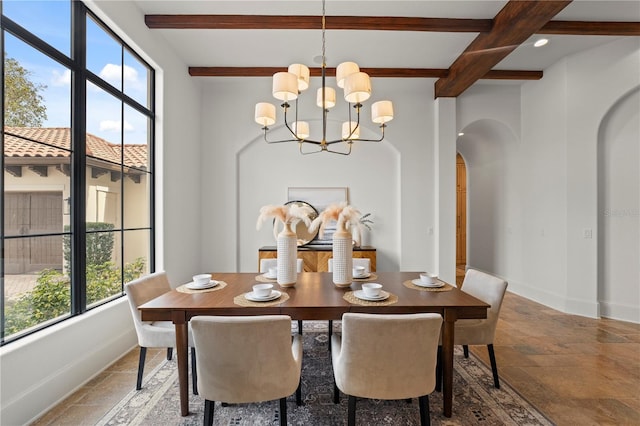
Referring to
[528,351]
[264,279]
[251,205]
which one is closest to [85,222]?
[264,279]

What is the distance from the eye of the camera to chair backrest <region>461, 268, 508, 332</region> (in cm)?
212

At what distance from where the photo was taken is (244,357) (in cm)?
144

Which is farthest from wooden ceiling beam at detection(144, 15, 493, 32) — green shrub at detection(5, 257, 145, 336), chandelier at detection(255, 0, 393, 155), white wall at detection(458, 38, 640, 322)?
green shrub at detection(5, 257, 145, 336)

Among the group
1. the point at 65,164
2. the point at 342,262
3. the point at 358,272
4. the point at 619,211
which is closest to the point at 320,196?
the point at 358,272

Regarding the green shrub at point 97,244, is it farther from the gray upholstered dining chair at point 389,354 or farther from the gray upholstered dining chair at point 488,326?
the gray upholstered dining chair at point 488,326

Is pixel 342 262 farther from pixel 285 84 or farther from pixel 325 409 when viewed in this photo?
pixel 285 84

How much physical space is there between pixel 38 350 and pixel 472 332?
9.22ft

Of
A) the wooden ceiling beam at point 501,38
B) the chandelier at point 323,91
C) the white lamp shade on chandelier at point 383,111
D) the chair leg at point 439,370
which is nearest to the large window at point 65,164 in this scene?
the chandelier at point 323,91

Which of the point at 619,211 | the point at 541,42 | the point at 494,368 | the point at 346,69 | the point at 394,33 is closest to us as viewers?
the point at 494,368

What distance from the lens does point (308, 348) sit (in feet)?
9.23

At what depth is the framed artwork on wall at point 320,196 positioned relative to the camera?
462cm

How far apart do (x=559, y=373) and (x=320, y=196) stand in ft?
10.9

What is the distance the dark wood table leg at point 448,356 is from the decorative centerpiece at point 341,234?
0.69 metres

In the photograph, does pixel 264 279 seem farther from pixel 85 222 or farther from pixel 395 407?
pixel 85 222
